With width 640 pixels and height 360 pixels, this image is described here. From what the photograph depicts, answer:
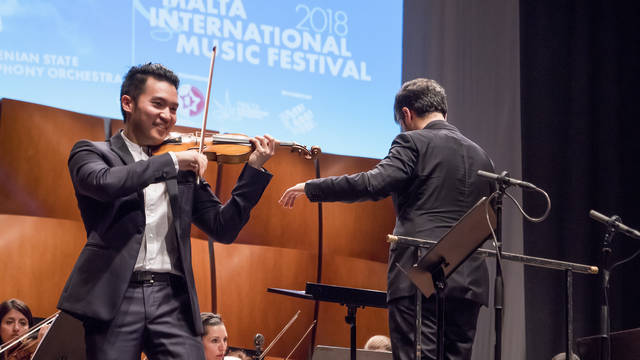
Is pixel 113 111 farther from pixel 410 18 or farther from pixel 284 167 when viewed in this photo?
pixel 410 18

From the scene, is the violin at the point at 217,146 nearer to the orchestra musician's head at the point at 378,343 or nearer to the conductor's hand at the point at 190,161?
the conductor's hand at the point at 190,161

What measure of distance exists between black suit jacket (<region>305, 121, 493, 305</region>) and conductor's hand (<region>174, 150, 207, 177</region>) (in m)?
0.69

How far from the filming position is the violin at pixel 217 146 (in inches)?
79.8

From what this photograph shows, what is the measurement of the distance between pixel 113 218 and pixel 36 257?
210 cm

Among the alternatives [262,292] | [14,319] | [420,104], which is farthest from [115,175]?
[262,292]

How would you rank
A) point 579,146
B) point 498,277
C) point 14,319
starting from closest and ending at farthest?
1. point 498,277
2. point 14,319
3. point 579,146

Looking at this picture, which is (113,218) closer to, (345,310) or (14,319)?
(14,319)

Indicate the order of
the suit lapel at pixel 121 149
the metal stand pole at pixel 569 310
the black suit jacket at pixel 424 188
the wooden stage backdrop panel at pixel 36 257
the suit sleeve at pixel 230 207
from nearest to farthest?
1. the suit lapel at pixel 121 149
2. the suit sleeve at pixel 230 207
3. the metal stand pole at pixel 569 310
4. the black suit jacket at pixel 424 188
5. the wooden stage backdrop panel at pixel 36 257

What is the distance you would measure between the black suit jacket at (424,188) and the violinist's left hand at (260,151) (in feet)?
1.29

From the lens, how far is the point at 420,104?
2639mm

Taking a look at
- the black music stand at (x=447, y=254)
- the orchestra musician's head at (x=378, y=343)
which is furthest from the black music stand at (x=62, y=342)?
the orchestra musician's head at (x=378, y=343)

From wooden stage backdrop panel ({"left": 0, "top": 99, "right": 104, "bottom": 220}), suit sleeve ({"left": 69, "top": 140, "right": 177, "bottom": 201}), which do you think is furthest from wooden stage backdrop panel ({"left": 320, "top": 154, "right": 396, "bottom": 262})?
suit sleeve ({"left": 69, "top": 140, "right": 177, "bottom": 201})

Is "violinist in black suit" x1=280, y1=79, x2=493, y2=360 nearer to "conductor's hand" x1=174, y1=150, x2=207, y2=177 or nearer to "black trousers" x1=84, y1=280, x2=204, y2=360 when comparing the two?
"conductor's hand" x1=174, y1=150, x2=207, y2=177

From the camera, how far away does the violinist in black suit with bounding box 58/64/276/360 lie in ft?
5.46
